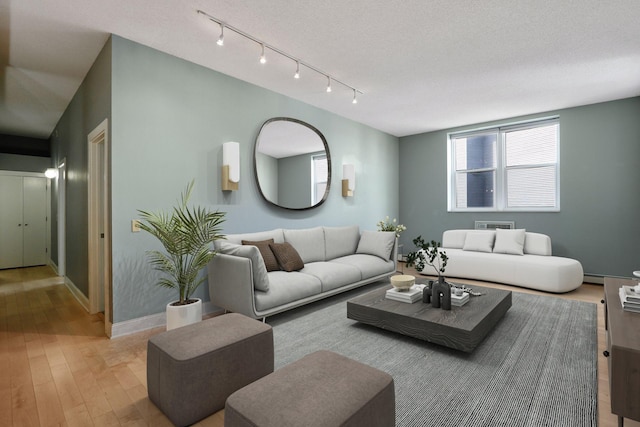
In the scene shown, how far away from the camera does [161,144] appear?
3131 millimetres

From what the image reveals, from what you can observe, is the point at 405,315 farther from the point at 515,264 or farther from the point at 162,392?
the point at 515,264

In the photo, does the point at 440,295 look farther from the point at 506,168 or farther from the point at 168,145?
the point at 506,168

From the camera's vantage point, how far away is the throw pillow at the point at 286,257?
3565mm

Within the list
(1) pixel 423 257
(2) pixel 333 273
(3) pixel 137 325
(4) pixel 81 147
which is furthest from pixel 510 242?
(4) pixel 81 147

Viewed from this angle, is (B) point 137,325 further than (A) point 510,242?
No

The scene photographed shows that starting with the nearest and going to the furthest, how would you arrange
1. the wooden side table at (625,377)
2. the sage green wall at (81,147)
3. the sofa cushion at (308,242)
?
the wooden side table at (625,377) → the sage green wall at (81,147) → the sofa cushion at (308,242)

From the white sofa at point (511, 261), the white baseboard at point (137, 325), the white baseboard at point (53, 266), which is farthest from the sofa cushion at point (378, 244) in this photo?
the white baseboard at point (53, 266)

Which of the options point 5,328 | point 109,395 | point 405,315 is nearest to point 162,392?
point 109,395

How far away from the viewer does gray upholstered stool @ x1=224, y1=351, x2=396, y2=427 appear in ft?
3.76

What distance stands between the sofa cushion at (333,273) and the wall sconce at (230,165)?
1304 mm

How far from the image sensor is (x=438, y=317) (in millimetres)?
2494

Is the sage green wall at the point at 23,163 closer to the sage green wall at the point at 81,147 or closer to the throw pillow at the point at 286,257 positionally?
the sage green wall at the point at 81,147

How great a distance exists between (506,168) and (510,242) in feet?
4.88

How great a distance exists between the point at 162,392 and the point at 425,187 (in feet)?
19.2
